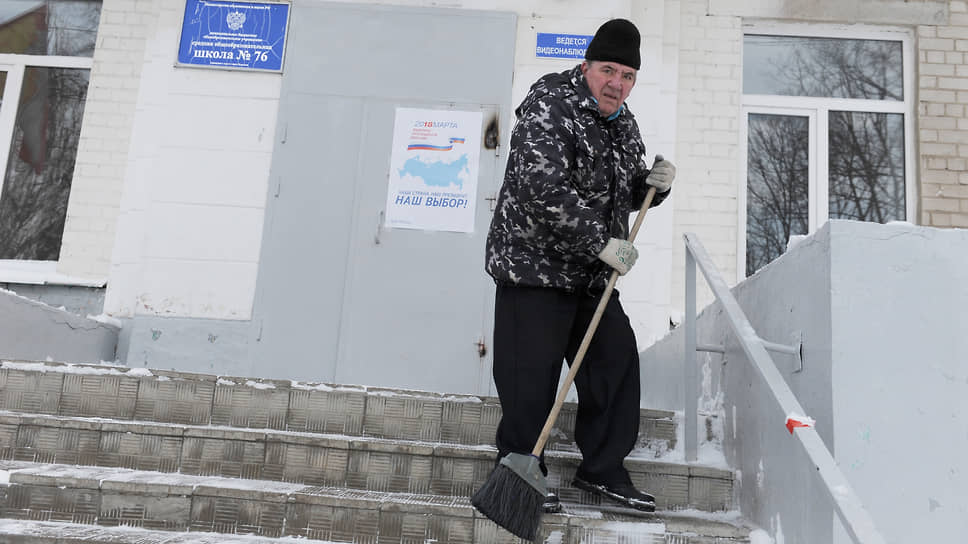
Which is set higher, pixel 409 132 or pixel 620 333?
pixel 409 132

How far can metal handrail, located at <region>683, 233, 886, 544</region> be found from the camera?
5.20ft

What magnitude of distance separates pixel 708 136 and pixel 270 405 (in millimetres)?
3977

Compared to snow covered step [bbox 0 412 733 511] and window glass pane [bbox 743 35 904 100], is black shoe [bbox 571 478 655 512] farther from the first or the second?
window glass pane [bbox 743 35 904 100]

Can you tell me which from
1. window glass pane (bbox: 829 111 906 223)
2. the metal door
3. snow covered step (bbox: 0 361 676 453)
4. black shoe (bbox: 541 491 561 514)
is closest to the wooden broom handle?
black shoe (bbox: 541 491 561 514)

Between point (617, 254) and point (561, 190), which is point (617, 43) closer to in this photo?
point (561, 190)

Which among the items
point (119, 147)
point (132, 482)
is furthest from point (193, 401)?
point (119, 147)

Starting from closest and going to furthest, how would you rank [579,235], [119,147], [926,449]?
1. [926,449]
2. [579,235]
3. [119,147]

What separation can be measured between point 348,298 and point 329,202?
67 centimetres

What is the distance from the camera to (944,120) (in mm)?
5816

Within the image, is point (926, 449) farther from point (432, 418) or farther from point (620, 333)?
point (432, 418)

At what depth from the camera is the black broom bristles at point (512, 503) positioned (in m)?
2.33

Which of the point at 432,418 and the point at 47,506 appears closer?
the point at 47,506

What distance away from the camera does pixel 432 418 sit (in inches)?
121

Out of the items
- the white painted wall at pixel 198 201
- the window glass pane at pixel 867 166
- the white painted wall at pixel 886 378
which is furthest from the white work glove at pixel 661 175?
the window glass pane at pixel 867 166
